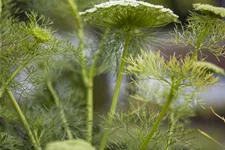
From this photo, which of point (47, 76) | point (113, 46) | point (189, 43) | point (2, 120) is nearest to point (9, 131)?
point (2, 120)

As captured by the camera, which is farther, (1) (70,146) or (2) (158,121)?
(2) (158,121)

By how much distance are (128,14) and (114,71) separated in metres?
0.20

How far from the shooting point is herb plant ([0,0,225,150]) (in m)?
0.57

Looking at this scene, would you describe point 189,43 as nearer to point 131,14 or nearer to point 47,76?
point 131,14

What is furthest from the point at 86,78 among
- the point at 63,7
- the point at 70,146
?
the point at 70,146

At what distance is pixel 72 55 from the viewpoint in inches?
28.5

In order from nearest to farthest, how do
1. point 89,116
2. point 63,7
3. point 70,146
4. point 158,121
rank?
1. point 70,146
2. point 158,121
3. point 89,116
4. point 63,7

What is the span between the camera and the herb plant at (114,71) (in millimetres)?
575

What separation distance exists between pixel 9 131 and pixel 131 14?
0.33 m

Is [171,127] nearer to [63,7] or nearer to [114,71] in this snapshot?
[114,71]

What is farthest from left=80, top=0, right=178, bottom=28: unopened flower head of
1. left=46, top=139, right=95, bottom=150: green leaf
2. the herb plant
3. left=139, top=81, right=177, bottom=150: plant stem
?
left=46, top=139, right=95, bottom=150: green leaf

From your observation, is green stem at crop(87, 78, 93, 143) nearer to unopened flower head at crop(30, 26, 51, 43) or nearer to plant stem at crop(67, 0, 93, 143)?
plant stem at crop(67, 0, 93, 143)

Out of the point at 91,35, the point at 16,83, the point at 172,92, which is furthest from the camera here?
the point at 91,35

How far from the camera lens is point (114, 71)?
786 millimetres
